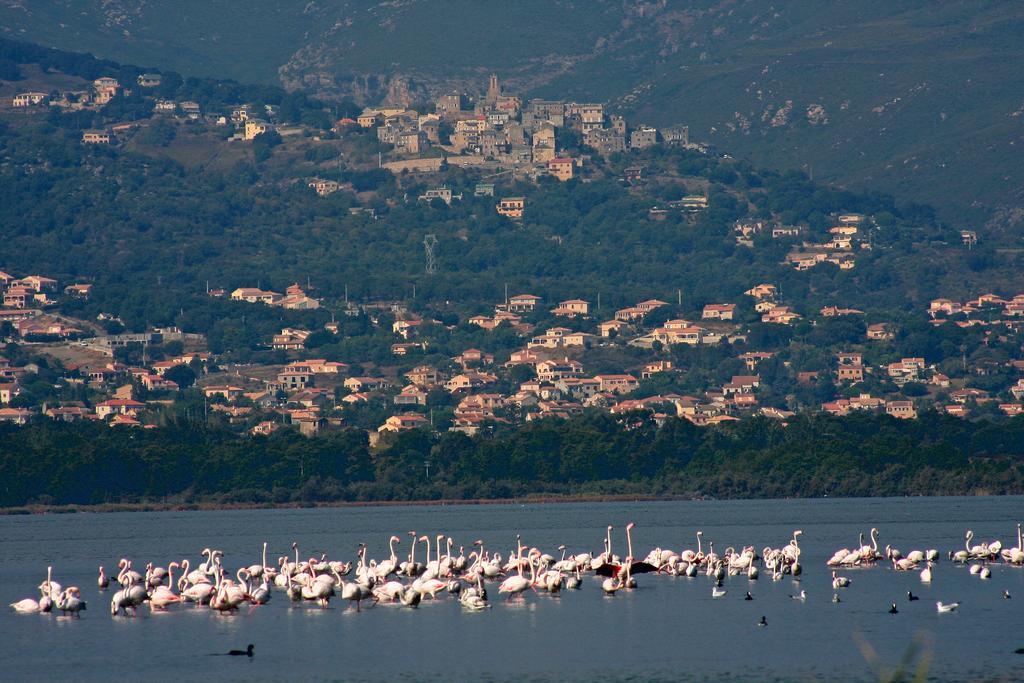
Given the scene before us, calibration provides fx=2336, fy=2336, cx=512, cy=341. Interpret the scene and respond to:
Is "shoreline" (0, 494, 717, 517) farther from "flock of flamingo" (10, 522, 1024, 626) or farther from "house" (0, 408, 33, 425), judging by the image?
"flock of flamingo" (10, 522, 1024, 626)

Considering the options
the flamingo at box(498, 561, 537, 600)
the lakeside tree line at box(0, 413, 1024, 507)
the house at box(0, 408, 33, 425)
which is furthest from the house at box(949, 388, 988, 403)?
the flamingo at box(498, 561, 537, 600)

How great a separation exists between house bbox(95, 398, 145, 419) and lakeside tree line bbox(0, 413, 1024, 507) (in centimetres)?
4054

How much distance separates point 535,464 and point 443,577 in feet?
233

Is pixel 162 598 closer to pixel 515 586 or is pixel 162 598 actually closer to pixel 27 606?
pixel 27 606

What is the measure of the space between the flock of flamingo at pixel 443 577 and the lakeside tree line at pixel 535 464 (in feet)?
190

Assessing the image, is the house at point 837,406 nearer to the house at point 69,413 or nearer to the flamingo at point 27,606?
the house at point 69,413

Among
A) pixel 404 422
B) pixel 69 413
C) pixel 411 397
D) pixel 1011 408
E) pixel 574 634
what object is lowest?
pixel 574 634

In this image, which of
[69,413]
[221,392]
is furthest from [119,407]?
[221,392]

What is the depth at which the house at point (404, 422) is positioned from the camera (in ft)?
557

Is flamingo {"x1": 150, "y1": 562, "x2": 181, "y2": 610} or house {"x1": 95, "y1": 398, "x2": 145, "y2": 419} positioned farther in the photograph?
house {"x1": 95, "y1": 398, "x2": 145, "y2": 419}

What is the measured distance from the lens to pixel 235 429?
159500 mm

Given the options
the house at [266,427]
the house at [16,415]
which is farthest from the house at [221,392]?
the house at [266,427]

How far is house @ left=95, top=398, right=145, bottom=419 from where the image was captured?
7111 inches

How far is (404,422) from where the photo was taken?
172m
